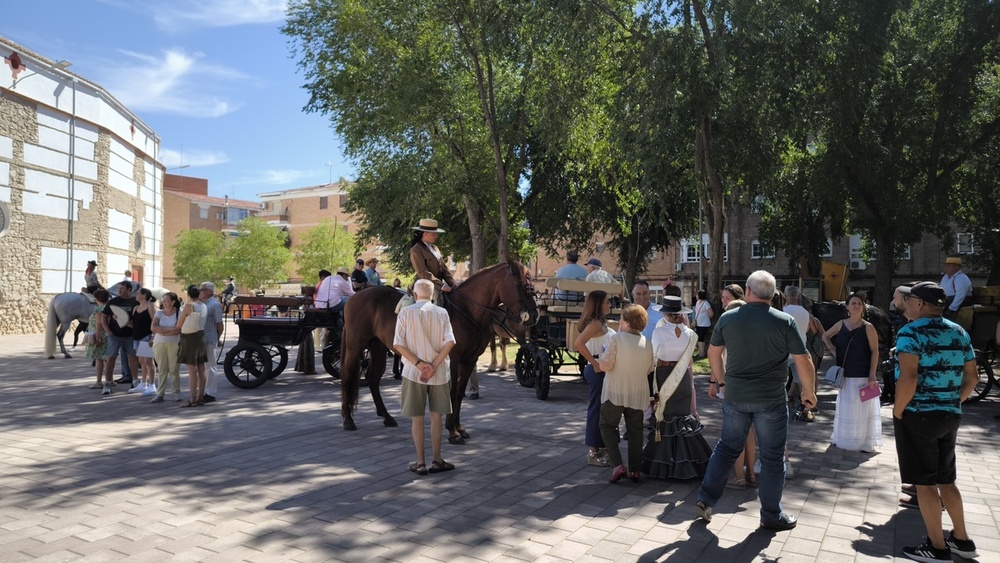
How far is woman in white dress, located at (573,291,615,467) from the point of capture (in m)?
7.13

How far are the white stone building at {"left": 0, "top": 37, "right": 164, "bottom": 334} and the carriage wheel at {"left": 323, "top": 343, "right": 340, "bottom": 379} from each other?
60.0ft

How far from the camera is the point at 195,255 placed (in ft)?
214

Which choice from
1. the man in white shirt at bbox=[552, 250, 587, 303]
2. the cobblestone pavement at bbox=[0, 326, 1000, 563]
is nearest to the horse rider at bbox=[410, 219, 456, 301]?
the cobblestone pavement at bbox=[0, 326, 1000, 563]

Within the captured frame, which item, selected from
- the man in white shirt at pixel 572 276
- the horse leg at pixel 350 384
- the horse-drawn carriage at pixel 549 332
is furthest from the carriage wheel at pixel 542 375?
the horse leg at pixel 350 384

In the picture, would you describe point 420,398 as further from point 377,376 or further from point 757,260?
point 757,260

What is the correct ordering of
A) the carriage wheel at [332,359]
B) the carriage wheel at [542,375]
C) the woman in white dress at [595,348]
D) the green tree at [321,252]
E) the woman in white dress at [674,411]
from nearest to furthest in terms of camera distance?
the woman in white dress at [674,411] → the woman in white dress at [595,348] → the carriage wheel at [542,375] → the carriage wheel at [332,359] → the green tree at [321,252]

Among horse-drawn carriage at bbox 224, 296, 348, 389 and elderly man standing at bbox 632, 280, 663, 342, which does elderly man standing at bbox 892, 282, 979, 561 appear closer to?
elderly man standing at bbox 632, 280, 663, 342

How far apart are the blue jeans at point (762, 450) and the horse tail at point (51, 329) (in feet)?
58.4

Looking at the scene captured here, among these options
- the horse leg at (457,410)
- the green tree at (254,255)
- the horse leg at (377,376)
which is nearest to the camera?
the horse leg at (457,410)

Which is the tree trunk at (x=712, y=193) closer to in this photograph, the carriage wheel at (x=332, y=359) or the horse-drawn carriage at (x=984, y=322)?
the horse-drawn carriage at (x=984, y=322)

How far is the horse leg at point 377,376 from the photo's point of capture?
9422mm

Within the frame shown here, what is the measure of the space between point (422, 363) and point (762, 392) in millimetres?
2982

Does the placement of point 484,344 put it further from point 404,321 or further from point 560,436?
point 404,321

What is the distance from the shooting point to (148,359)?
41.0 ft
